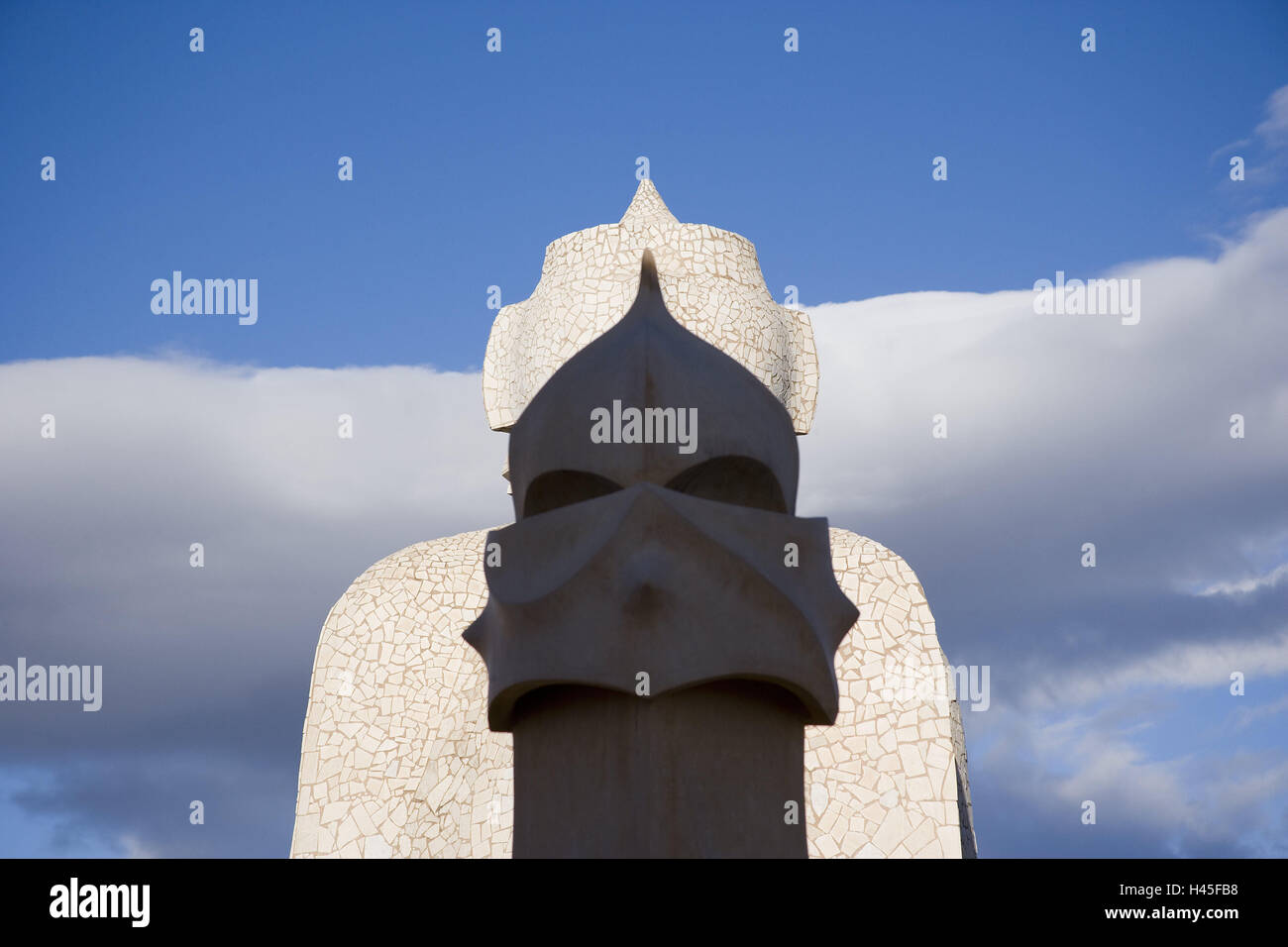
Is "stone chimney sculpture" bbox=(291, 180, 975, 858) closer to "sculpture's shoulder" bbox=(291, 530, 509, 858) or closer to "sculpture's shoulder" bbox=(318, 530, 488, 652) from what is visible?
"sculpture's shoulder" bbox=(291, 530, 509, 858)

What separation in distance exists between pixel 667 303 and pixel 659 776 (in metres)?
6.87

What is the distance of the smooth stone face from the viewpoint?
5.02m

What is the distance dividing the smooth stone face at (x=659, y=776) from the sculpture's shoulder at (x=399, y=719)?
4372 millimetres

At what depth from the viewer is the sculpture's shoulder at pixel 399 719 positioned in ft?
32.8

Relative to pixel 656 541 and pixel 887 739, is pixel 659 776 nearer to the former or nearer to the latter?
pixel 656 541

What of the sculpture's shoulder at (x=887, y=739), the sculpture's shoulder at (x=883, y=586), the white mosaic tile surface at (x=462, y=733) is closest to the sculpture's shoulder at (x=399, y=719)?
the white mosaic tile surface at (x=462, y=733)

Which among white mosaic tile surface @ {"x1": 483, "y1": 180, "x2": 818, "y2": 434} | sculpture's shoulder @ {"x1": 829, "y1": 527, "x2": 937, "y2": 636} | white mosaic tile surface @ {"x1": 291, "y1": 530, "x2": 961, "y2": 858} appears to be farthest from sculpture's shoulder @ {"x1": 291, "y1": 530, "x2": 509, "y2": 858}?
sculpture's shoulder @ {"x1": 829, "y1": 527, "x2": 937, "y2": 636}

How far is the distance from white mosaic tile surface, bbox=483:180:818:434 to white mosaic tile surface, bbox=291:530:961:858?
58.7 inches

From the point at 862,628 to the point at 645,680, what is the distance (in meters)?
5.80

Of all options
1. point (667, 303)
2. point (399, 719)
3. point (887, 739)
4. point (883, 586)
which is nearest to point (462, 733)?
point (399, 719)
